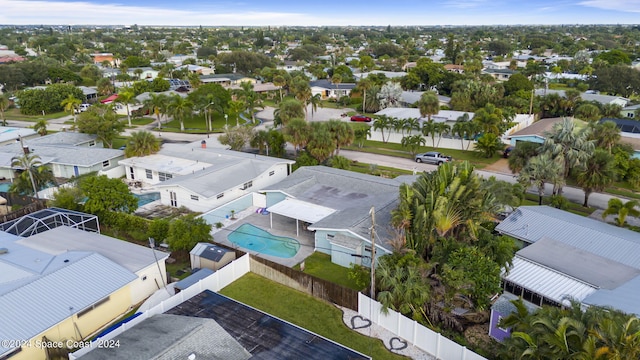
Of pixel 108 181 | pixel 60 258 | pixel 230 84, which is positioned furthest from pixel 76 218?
pixel 230 84

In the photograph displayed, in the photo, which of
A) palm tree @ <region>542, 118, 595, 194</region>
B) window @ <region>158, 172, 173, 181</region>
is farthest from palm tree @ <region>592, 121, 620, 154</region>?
window @ <region>158, 172, 173, 181</region>

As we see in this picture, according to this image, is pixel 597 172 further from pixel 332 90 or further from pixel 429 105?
pixel 332 90

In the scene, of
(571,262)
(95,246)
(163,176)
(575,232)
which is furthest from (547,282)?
(163,176)

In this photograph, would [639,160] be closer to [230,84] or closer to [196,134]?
[196,134]

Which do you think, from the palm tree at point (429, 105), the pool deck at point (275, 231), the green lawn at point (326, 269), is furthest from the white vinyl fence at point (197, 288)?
the palm tree at point (429, 105)

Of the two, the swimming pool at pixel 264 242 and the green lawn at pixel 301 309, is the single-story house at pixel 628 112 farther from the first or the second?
the green lawn at pixel 301 309

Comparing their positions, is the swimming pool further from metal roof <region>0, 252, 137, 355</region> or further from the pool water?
the pool water
